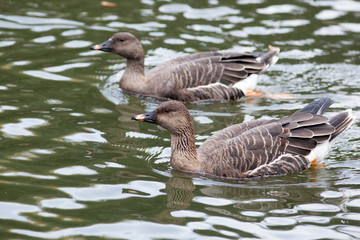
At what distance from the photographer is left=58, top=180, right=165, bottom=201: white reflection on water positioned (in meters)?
8.41

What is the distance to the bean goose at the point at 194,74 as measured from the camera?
13055mm

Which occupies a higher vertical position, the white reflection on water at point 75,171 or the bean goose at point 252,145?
the bean goose at point 252,145

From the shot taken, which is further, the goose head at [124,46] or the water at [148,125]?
the goose head at [124,46]

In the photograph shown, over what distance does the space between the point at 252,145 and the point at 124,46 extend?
5.25m

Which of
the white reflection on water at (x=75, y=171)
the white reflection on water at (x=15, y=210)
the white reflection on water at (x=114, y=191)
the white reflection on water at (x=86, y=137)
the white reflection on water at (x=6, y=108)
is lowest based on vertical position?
the white reflection on water at (x=15, y=210)

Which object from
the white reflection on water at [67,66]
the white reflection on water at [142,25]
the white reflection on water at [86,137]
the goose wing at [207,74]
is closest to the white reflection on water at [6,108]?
the white reflection on water at [86,137]

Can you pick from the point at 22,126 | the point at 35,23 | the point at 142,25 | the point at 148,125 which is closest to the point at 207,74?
the point at 148,125

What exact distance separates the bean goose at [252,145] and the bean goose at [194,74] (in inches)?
130

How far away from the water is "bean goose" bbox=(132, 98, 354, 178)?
0.21 metres

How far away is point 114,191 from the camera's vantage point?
8609mm

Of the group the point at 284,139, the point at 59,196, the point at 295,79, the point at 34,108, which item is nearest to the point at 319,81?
the point at 295,79

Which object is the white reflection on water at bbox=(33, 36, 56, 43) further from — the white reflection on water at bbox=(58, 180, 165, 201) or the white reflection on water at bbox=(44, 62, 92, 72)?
the white reflection on water at bbox=(58, 180, 165, 201)

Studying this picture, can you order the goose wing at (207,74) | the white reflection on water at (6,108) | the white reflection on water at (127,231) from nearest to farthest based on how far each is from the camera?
the white reflection on water at (127,231) < the white reflection on water at (6,108) < the goose wing at (207,74)

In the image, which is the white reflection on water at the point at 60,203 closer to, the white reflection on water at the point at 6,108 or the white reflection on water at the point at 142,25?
the white reflection on water at the point at 6,108
